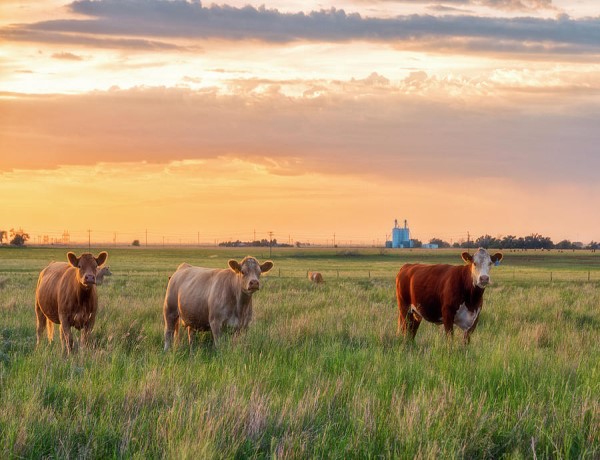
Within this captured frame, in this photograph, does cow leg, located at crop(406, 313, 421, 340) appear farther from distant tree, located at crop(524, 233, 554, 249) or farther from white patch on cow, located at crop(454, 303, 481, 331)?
distant tree, located at crop(524, 233, 554, 249)

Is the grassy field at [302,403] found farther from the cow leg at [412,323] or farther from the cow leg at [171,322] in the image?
the cow leg at [412,323]

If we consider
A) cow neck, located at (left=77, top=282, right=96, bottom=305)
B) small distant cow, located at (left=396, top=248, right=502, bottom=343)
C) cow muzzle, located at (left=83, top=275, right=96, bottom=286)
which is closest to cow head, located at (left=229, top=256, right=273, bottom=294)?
cow muzzle, located at (left=83, top=275, right=96, bottom=286)

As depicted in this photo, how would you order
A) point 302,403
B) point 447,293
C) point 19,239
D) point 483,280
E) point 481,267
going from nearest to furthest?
point 302,403
point 483,280
point 481,267
point 447,293
point 19,239

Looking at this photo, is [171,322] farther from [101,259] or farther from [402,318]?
[402,318]

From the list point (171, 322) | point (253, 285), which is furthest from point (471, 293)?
point (171, 322)

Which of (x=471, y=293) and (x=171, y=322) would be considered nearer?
(x=471, y=293)

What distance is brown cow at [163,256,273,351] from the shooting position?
12172 millimetres

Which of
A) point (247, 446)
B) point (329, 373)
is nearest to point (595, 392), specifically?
point (329, 373)

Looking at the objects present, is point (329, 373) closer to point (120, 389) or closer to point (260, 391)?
point (260, 391)

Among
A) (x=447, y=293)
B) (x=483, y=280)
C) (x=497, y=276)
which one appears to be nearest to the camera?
(x=483, y=280)

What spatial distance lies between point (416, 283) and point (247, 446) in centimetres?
878

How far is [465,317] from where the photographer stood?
42.9 ft

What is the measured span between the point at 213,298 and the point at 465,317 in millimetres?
4579

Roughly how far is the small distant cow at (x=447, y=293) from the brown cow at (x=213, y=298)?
329 cm
